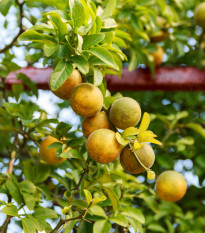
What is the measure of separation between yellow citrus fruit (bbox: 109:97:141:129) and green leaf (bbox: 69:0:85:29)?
22cm

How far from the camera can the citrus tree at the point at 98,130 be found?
79cm

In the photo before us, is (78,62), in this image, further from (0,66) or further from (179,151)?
(179,151)

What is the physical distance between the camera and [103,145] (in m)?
0.75

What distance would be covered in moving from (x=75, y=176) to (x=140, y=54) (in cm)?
Result: 79

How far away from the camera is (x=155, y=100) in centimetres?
197

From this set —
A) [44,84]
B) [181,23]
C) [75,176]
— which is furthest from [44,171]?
[181,23]

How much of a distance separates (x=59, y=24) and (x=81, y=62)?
11cm

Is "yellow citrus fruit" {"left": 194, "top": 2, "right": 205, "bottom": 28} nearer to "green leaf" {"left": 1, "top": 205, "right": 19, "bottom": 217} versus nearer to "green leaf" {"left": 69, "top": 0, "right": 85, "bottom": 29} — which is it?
"green leaf" {"left": 69, "top": 0, "right": 85, "bottom": 29}

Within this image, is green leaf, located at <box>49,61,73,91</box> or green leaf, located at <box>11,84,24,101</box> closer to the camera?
green leaf, located at <box>49,61,73,91</box>

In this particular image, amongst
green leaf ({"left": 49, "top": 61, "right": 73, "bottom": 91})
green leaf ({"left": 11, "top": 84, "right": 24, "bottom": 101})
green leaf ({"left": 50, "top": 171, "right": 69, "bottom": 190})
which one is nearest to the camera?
green leaf ({"left": 49, "top": 61, "right": 73, "bottom": 91})

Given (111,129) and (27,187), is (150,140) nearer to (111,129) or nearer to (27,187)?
(111,129)

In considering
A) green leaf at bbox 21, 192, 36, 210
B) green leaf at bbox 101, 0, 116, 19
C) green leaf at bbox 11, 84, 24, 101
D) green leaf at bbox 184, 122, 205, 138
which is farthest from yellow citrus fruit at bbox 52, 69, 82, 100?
green leaf at bbox 184, 122, 205, 138

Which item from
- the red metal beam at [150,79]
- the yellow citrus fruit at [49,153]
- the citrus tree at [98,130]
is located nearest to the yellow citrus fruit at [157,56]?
the citrus tree at [98,130]

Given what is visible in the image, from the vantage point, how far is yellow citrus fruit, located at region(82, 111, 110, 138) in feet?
2.69
